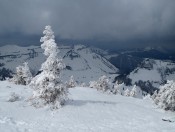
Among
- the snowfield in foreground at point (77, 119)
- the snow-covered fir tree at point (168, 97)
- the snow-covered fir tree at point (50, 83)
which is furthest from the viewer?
the snow-covered fir tree at point (168, 97)

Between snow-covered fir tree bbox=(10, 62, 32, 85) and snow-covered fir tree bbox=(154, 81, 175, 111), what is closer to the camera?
snow-covered fir tree bbox=(154, 81, 175, 111)

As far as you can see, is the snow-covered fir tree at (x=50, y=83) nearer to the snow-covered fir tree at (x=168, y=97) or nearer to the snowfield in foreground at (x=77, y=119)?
the snowfield in foreground at (x=77, y=119)

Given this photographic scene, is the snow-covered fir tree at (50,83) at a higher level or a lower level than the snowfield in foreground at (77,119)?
higher

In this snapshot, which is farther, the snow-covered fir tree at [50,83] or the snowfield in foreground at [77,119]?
the snow-covered fir tree at [50,83]

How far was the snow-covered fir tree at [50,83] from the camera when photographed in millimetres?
38406

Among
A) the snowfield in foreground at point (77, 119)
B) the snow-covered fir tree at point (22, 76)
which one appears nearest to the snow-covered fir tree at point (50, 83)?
the snowfield in foreground at point (77, 119)

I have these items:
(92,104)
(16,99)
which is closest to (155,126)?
(92,104)

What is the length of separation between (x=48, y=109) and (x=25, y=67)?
49.4 meters

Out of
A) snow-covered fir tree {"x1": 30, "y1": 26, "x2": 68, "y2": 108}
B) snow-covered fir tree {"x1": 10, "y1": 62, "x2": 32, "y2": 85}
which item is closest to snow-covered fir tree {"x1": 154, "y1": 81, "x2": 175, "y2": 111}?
snow-covered fir tree {"x1": 30, "y1": 26, "x2": 68, "y2": 108}

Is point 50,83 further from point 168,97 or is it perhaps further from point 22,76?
point 22,76

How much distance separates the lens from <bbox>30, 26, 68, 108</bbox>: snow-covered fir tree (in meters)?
38.4

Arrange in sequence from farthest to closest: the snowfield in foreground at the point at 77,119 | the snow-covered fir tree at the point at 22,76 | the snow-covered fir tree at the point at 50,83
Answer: the snow-covered fir tree at the point at 22,76
the snow-covered fir tree at the point at 50,83
the snowfield in foreground at the point at 77,119

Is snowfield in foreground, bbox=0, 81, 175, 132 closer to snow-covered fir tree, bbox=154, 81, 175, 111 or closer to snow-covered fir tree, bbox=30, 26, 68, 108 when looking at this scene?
snow-covered fir tree, bbox=30, 26, 68, 108

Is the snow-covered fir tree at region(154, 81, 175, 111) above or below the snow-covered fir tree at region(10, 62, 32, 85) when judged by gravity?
below
